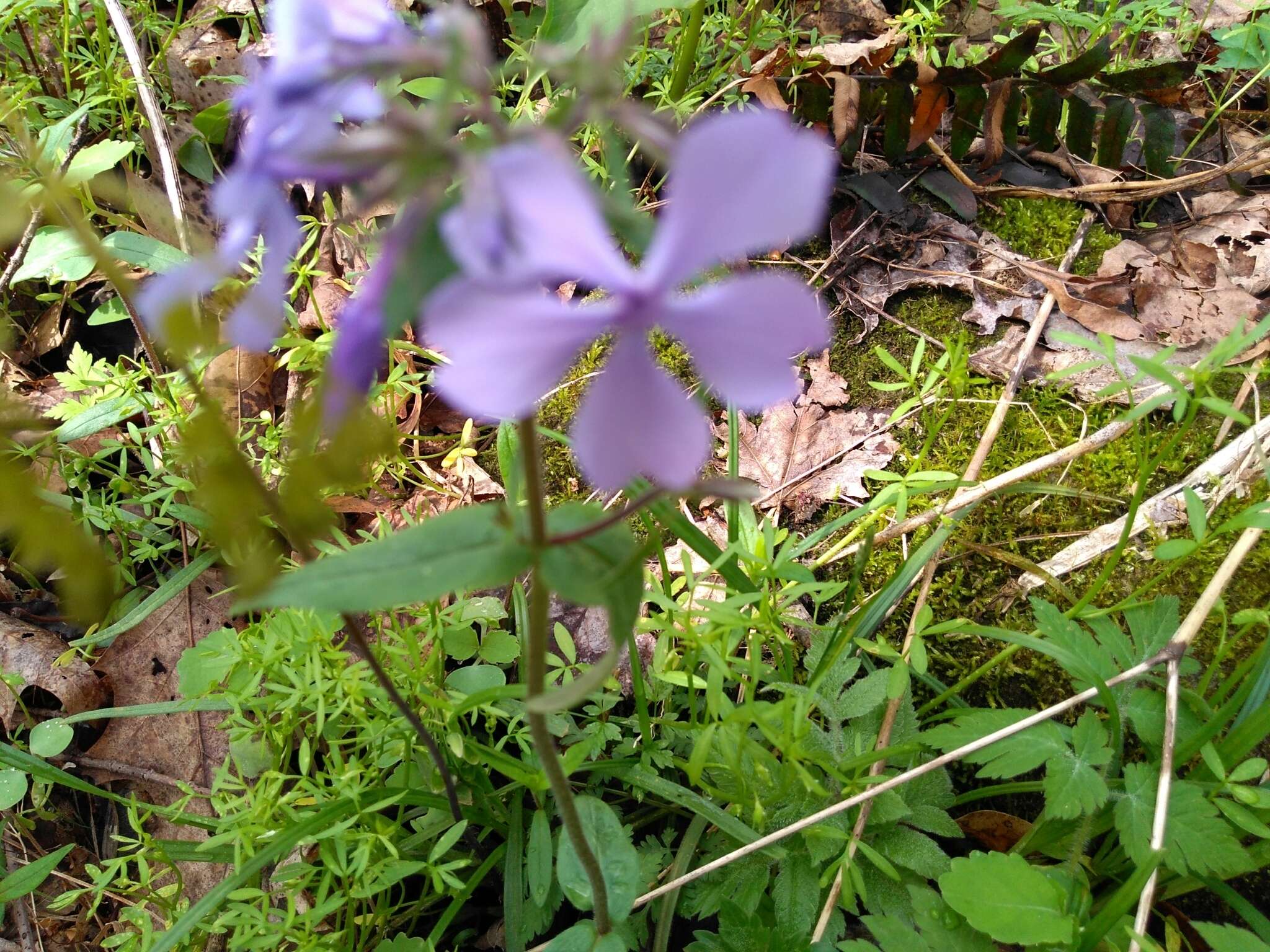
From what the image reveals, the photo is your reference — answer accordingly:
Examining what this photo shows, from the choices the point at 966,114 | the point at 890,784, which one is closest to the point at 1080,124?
the point at 966,114

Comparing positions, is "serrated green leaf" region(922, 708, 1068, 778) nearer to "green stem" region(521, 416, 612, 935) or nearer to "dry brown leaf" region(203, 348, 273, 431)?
"green stem" region(521, 416, 612, 935)

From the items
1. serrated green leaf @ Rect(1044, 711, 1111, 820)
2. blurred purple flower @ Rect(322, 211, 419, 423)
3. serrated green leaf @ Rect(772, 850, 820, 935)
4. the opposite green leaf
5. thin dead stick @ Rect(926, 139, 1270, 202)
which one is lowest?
serrated green leaf @ Rect(772, 850, 820, 935)

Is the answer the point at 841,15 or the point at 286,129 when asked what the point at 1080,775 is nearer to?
the point at 286,129

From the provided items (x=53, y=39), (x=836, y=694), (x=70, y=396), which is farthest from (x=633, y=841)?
(x=53, y=39)

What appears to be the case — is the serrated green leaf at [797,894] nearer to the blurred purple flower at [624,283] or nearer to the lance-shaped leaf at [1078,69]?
the blurred purple flower at [624,283]

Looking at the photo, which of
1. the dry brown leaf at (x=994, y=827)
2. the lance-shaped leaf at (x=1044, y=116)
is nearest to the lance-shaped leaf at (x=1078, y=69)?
the lance-shaped leaf at (x=1044, y=116)

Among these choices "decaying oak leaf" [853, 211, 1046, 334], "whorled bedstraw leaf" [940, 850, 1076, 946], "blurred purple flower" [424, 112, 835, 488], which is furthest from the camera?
"decaying oak leaf" [853, 211, 1046, 334]

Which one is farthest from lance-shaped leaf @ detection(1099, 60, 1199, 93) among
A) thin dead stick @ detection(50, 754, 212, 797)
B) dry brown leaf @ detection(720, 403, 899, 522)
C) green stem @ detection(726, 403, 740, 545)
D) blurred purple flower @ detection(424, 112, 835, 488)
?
thin dead stick @ detection(50, 754, 212, 797)
